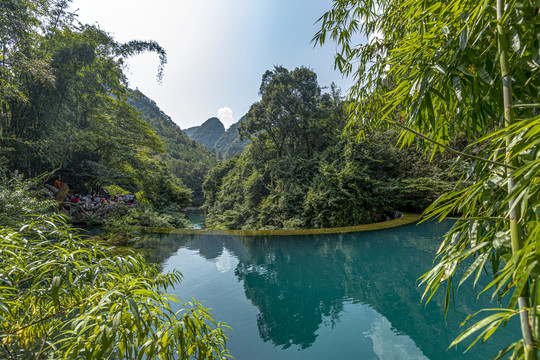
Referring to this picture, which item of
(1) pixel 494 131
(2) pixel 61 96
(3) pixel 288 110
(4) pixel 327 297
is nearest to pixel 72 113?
(2) pixel 61 96

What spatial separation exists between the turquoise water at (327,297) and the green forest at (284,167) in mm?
400

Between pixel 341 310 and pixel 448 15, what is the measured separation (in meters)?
3.57

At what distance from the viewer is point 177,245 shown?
709 cm

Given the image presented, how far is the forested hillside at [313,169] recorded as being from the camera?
9383 mm

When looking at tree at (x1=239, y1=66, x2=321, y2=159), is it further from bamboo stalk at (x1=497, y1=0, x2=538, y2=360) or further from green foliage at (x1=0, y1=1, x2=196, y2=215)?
bamboo stalk at (x1=497, y1=0, x2=538, y2=360)

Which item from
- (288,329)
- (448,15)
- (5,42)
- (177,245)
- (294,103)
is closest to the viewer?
(448,15)

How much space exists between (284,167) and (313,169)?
1.50 meters

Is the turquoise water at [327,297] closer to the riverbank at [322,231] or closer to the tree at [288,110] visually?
the riverbank at [322,231]

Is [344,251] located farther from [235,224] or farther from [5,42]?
[5,42]

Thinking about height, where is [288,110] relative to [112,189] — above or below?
above

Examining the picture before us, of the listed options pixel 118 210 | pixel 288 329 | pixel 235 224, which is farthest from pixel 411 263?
pixel 118 210

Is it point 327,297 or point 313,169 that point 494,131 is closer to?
point 327,297

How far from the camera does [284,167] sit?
37.3ft

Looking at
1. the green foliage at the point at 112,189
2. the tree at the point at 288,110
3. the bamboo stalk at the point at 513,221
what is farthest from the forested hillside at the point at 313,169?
the bamboo stalk at the point at 513,221
